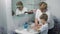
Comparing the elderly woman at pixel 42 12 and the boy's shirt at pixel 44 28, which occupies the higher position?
the elderly woman at pixel 42 12

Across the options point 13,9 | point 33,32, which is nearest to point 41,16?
point 33,32

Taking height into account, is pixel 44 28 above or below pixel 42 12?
below

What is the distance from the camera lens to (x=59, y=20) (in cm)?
121

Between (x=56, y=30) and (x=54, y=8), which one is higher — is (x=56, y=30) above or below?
below

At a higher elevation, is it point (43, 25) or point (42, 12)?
point (42, 12)

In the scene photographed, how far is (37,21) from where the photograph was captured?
4.06 feet

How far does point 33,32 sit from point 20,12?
24cm

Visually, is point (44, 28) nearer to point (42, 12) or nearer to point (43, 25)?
point (43, 25)

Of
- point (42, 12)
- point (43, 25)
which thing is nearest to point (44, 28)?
point (43, 25)

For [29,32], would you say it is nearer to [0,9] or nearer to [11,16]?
[11,16]

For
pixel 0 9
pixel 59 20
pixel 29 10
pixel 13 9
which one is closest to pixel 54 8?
pixel 59 20

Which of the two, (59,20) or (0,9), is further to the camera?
(0,9)

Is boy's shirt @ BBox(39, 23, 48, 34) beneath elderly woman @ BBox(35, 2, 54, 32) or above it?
beneath

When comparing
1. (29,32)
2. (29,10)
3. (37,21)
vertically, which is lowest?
(29,32)
